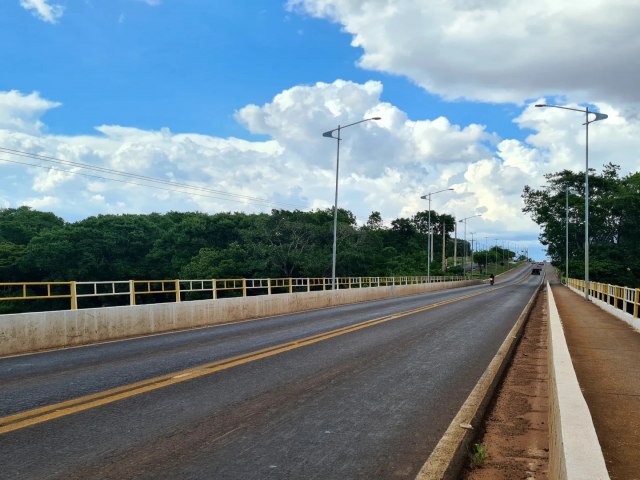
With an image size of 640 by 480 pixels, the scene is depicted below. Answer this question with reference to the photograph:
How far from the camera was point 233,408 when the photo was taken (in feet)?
19.8

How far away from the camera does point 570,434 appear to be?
359cm

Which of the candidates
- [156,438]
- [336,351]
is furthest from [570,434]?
[336,351]

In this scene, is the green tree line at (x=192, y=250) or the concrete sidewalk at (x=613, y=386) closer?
the concrete sidewalk at (x=613, y=386)

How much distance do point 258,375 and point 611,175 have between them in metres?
92.4

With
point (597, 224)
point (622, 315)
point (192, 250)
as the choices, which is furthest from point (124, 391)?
point (597, 224)

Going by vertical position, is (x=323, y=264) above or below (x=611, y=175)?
below

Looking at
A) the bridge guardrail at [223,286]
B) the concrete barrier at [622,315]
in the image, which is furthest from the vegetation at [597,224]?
the concrete barrier at [622,315]

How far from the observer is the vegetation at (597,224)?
243ft

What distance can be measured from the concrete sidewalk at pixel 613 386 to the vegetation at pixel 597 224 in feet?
212

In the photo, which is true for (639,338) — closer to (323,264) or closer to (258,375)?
(258,375)

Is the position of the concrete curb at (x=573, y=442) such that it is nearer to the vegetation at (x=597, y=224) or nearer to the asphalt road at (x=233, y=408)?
the asphalt road at (x=233, y=408)

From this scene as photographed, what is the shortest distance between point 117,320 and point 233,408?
854 cm

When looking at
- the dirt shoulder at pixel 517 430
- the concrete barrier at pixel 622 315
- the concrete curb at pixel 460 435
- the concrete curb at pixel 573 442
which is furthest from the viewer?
the concrete barrier at pixel 622 315

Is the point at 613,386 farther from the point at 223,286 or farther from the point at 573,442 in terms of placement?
the point at 223,286
